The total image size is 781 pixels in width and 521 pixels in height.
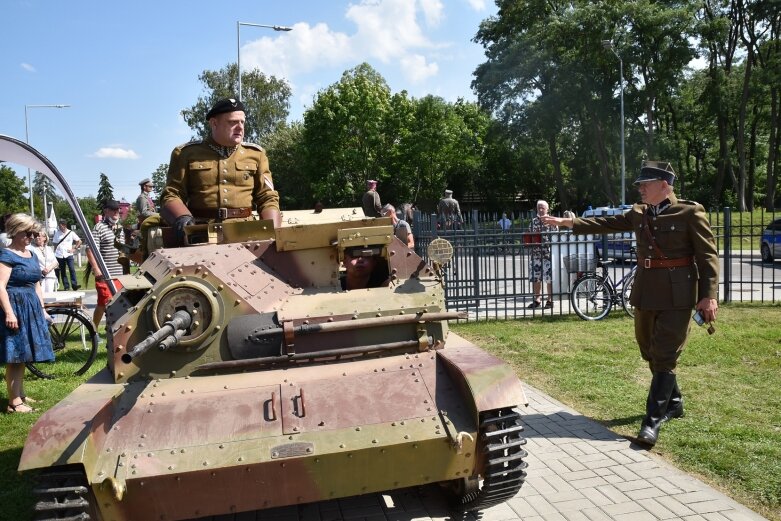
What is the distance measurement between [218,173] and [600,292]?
7445 mm

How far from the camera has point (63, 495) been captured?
11.3 ft

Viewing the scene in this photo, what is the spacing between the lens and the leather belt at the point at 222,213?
6.04 meters

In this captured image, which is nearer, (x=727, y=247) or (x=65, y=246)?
(x=727, y=247)

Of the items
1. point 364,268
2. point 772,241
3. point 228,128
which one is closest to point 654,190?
point 364,268

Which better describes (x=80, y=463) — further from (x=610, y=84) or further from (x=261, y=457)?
(x=610, y=84)

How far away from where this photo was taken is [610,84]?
1495 inches

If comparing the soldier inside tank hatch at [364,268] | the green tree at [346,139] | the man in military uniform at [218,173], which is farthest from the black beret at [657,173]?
the green tree at [346,139]

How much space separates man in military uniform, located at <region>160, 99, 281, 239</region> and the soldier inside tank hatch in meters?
1.07

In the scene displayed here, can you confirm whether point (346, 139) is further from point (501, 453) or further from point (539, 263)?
point (501, 453)

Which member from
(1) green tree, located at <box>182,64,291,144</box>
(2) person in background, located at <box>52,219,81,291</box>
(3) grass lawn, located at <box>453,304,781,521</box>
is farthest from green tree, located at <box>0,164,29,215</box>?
(3) grass lawn, located at <box>453,304,781,521</box>

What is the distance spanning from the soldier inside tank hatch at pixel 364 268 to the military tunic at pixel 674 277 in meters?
2.27

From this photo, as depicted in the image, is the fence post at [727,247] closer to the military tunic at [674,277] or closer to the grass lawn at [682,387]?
the grass lawn at [682,387]

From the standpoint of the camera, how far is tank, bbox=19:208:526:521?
359cm

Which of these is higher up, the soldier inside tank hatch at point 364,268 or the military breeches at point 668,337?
the soldier inside tank hatch at point 364,268
